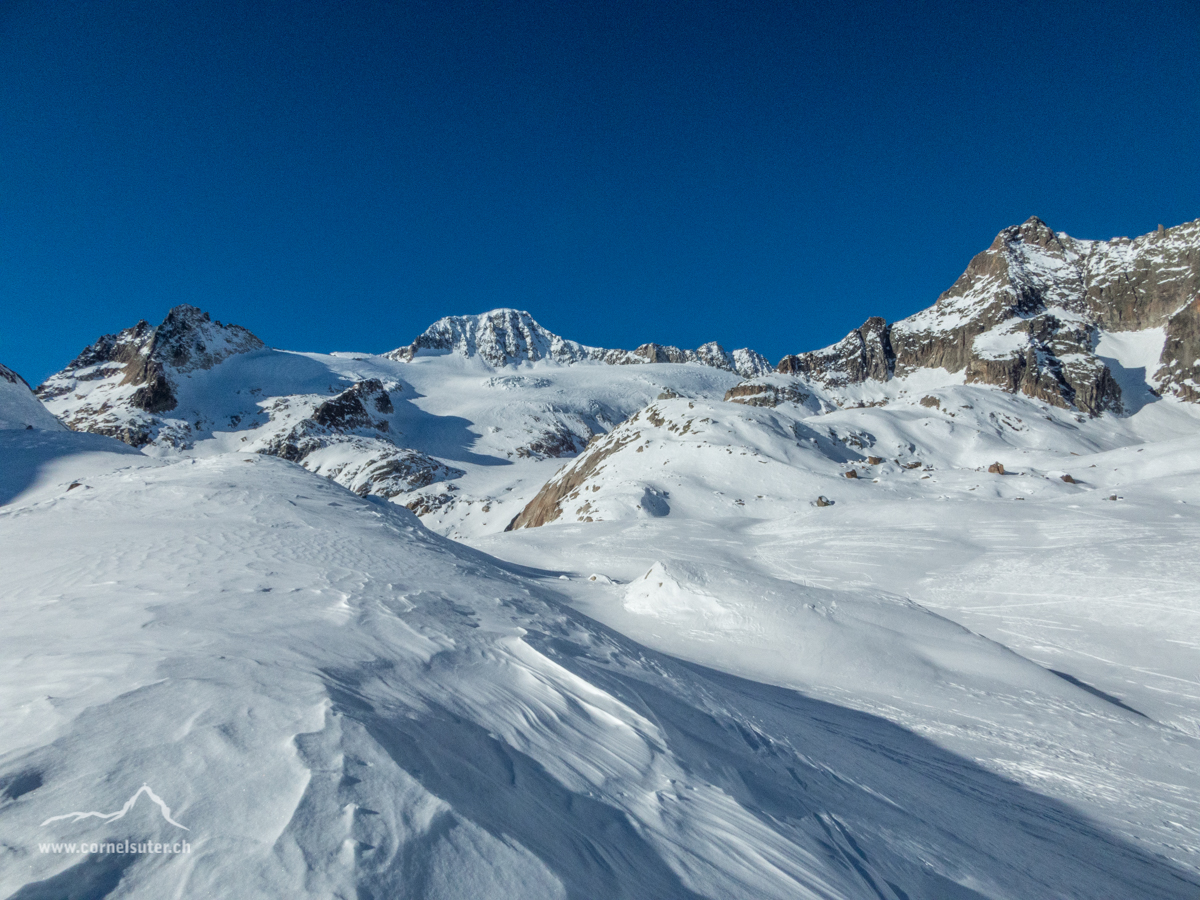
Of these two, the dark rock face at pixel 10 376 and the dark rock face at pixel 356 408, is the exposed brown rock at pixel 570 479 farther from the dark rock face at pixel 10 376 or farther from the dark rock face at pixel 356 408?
the dark rock face at pixel 356 408

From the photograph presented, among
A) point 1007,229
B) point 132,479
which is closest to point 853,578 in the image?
point 132,479

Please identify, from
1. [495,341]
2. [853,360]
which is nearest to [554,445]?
[853,360]

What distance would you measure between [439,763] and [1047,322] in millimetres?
133121

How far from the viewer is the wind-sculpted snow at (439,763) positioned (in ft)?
6.77

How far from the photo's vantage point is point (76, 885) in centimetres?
168

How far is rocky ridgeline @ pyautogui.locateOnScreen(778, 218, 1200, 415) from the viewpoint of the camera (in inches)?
3629

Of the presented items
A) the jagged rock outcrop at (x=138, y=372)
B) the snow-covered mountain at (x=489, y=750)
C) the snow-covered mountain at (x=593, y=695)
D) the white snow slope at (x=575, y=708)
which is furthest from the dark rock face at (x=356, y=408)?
the snow-covered mountain at (x=489, y=750)

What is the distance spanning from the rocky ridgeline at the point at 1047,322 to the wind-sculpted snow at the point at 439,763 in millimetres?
109913

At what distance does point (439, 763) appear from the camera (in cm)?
285

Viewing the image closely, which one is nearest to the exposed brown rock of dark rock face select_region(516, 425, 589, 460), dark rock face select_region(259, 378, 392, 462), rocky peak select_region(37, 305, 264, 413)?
dark rock face select_region(516, 425, 589, 460)

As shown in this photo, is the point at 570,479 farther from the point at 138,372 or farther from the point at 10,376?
the point at 138,372

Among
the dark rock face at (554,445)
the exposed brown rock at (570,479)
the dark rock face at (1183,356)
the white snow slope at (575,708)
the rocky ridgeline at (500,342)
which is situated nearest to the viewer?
the white snow slope at (575,708)

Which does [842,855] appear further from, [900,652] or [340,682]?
[900,652]

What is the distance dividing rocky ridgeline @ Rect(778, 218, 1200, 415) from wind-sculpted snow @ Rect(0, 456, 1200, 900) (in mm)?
109913
